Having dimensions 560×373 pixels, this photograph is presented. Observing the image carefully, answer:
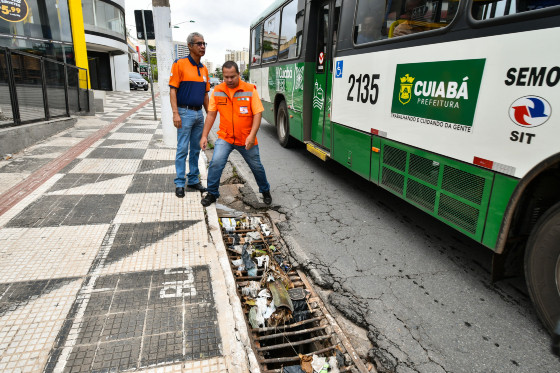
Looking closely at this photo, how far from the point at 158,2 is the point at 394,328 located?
714cm

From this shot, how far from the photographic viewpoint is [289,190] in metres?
5.54

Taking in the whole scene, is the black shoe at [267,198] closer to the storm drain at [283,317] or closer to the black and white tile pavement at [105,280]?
the black and white tile pavement at [105,280]

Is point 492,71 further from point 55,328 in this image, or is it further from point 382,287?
point 55,328

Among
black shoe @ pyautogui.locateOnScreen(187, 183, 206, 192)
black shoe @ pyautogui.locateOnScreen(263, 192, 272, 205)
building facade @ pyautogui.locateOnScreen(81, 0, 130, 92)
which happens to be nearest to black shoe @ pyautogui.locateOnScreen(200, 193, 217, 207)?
black shoe @ pyautogui.locateOnScreen(187, 183, 206, 192)

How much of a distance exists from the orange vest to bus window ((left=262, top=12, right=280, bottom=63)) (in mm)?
4666

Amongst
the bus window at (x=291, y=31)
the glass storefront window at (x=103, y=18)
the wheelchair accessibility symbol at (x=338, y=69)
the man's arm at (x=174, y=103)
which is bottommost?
the man's arm at (x=174, y=103)

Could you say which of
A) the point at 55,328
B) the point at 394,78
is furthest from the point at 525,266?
the point at 55,328

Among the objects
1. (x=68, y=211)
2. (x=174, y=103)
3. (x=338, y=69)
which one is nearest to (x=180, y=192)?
Result: (x=174, y=103)

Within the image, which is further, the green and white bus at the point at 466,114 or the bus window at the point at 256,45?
the bus window at the point at 256,45

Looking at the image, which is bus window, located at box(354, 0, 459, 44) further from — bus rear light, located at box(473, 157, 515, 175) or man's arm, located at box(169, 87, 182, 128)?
man's arm, located at box(169, 87, 182, 128)

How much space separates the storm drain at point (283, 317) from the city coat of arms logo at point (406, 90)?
2.06m

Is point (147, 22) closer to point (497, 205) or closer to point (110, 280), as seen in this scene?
point (110, 280)

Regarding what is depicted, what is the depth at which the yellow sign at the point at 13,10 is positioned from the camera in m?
10.2

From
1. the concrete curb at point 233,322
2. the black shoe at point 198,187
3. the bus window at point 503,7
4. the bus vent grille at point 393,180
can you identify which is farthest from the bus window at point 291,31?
the concrete curb at point 233,322
